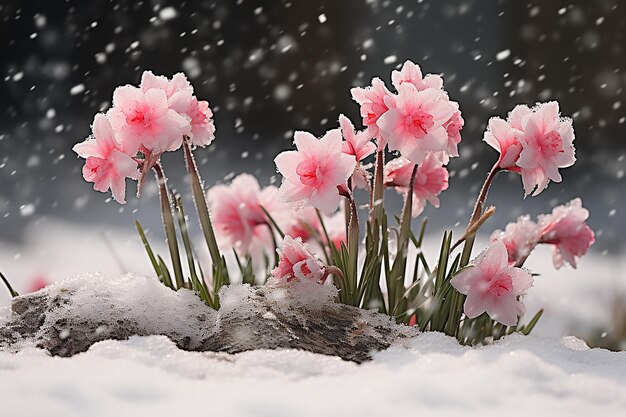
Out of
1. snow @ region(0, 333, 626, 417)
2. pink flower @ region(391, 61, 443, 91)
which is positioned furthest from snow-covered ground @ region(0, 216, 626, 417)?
pink flower @ region(391, 61, 443, 91)

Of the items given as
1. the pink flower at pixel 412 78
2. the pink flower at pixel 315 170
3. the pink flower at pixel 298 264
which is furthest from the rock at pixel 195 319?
the pink flower at pixel 412 78

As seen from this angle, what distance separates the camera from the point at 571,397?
1049mm

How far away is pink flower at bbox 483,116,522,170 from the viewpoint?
4.68 feet

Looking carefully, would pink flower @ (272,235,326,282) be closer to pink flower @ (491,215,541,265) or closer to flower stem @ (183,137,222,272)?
flower stem @ (183,137,222,272)

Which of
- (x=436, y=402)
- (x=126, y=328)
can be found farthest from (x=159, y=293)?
(x=436, y=402)

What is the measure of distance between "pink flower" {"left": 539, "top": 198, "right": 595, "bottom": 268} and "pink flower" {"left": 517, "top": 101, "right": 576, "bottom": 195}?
0.24m

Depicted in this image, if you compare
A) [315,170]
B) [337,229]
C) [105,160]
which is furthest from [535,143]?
[105,160]

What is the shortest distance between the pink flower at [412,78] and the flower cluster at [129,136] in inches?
16.1

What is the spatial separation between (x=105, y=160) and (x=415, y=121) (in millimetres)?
581

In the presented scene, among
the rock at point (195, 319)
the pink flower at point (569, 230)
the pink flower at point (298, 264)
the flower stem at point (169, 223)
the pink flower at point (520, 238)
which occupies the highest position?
the pink flower at point (569, 230)

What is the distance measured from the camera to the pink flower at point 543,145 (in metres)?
1.41

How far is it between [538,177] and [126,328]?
2.71 feet

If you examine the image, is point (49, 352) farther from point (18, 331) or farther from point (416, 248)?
point (416, 248)

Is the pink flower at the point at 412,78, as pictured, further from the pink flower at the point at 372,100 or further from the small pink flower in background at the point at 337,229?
the small pink flower in background at the point at 337,229
